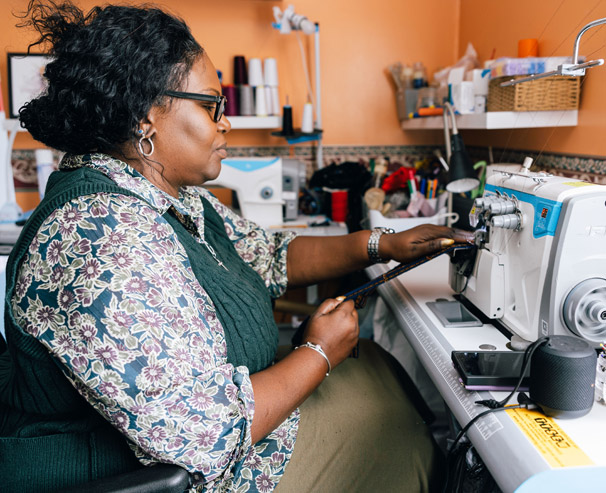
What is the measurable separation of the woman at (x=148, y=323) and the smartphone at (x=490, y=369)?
266mm

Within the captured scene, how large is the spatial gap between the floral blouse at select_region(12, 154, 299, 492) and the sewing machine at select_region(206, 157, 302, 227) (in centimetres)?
135

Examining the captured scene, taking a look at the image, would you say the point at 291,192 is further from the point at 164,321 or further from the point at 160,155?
the point at 164,321

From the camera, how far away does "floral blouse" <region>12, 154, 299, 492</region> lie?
0.77m

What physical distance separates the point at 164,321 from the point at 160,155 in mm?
376

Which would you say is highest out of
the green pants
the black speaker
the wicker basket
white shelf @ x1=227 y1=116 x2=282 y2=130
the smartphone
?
the wicker basket

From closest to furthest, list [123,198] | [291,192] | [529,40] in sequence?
[123,198] < [529,40] < [291,192]

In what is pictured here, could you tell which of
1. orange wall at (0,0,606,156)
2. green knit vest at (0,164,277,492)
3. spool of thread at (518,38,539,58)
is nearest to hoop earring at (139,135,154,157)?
green knit vest at (0,164,277,492)

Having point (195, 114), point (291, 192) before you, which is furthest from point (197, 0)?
point (195, 114)

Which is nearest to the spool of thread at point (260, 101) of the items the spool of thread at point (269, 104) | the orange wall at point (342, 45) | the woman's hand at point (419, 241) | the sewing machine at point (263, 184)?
the spool of thread at point (269, 104)

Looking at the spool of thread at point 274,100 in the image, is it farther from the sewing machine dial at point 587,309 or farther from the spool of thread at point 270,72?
the sewing machine dial at point 587,309

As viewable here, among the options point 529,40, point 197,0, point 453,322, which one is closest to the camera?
point 453,322

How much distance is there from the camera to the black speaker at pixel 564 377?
75 centimetres

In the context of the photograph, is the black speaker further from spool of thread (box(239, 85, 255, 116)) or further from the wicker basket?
spool of thread (box(239, 85, 255, 116))

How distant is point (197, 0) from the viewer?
8.44 feet
